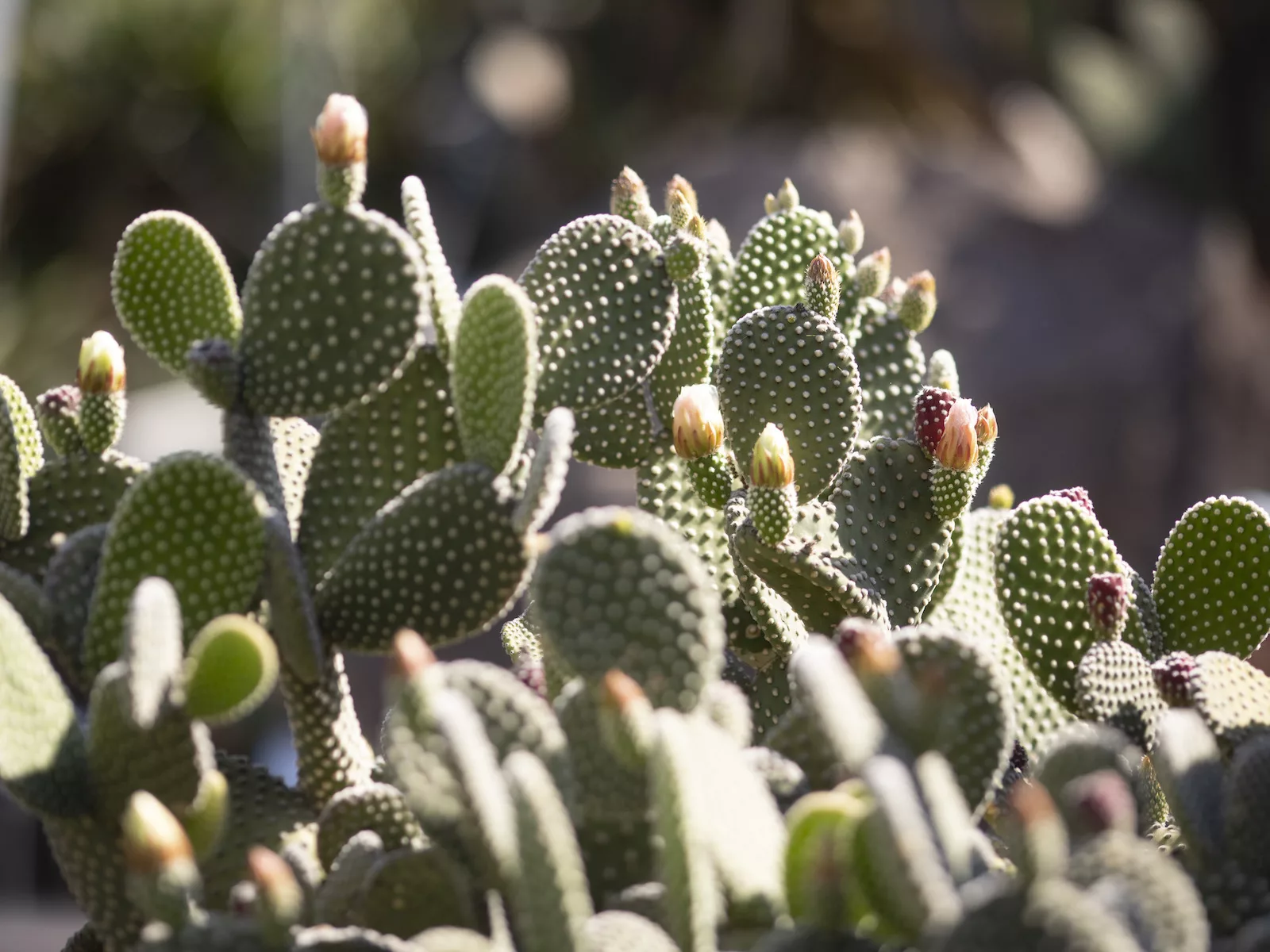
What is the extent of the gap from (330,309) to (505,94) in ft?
49.9

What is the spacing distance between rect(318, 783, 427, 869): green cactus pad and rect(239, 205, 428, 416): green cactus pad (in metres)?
0.27

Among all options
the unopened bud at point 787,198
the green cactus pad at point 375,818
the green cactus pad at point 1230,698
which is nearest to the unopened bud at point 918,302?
the unopened bud at point 787,198

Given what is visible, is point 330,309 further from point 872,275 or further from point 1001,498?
point 1001,498

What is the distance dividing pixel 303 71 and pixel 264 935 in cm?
1367

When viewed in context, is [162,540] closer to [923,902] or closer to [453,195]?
[923,902]

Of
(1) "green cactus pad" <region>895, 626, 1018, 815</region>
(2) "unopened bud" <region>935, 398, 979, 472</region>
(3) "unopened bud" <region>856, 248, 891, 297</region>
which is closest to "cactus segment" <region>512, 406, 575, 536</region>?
(1) "green cactus pad" <region>895, 626, 1018, 815</region>

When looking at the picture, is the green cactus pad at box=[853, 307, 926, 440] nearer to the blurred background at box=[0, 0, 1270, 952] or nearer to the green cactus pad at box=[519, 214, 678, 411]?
the green cactus pad at box=[519, 214, 678, 411]

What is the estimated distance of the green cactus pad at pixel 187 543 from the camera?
99 cm

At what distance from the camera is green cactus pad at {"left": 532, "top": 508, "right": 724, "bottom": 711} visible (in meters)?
0.88

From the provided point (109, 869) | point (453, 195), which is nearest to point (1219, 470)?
point (109, 869)

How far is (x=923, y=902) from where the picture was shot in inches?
28.0

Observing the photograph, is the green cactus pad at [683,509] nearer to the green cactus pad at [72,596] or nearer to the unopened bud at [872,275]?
the unopened bud at [872,275]

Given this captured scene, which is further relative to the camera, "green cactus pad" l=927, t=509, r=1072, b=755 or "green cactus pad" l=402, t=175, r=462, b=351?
"green cactus pad" l=927, t=509, r=1072, b=755

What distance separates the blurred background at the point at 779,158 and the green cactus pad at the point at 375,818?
18.5ft
